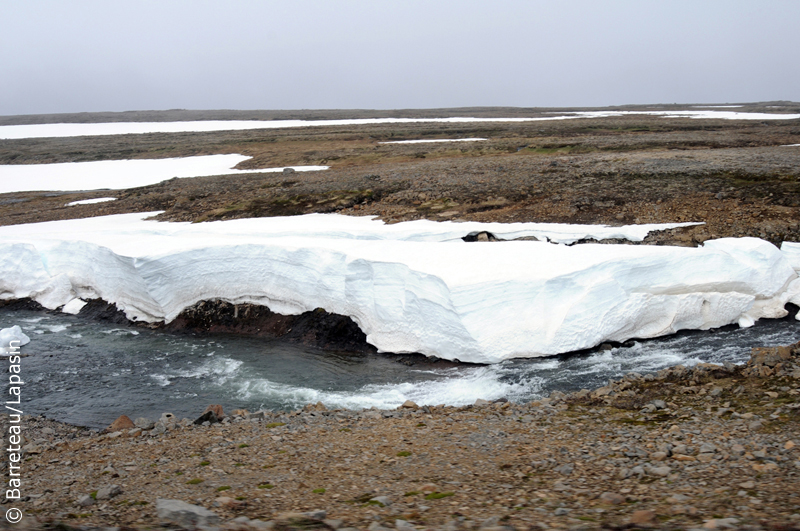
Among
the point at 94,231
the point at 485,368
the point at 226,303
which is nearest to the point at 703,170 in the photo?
the point at 485,368

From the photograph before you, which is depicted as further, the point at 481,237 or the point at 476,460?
the point at 481,237

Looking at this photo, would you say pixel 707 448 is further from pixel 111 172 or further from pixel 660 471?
pixel 111 172

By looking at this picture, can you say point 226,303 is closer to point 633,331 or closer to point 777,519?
point 633,331

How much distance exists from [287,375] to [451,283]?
155 inches

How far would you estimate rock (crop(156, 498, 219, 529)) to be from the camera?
4.38 metres

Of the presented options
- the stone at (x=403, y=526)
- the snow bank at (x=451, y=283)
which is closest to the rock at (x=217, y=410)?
the snow bank at (x=451, y=283)

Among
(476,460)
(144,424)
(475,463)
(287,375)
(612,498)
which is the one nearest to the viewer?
(612,498)

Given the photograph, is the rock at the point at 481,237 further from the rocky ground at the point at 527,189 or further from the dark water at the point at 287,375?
the dark water at the point at 287,375

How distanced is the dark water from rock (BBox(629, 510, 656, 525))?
4.82 metres

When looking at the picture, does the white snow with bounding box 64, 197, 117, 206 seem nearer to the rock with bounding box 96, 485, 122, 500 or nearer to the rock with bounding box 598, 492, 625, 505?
the rock with bounding box 96, 485, 122, 500

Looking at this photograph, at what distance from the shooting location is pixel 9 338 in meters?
12.9

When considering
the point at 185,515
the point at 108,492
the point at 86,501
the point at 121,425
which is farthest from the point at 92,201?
the point at 185,515

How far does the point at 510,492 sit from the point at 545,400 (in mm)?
3510

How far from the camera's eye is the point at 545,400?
28.2 ft
